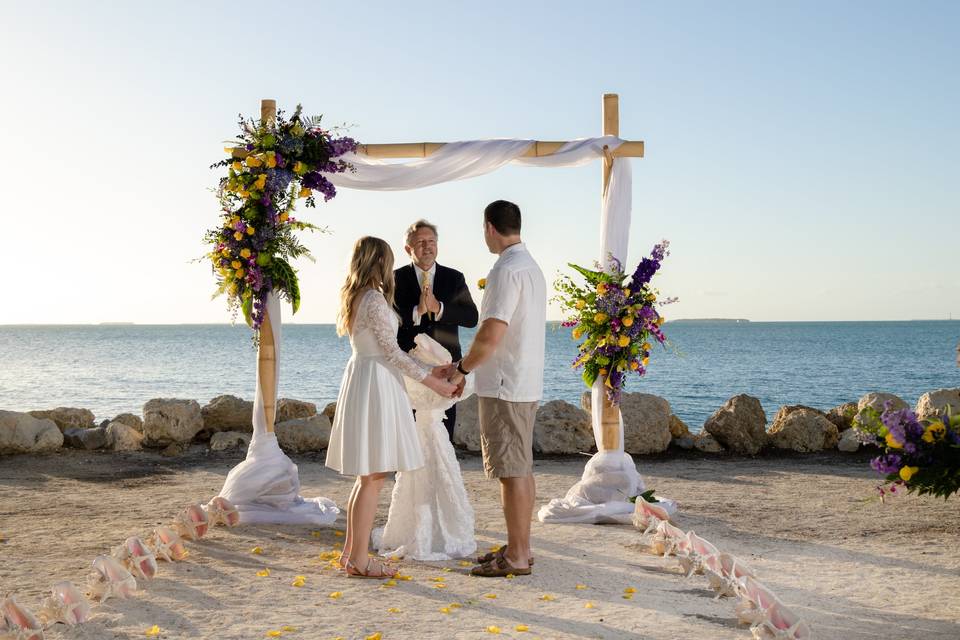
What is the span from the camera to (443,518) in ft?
19.1

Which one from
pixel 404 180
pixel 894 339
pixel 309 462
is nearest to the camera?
pixel 404 180

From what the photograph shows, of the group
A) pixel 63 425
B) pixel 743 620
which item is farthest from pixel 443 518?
pixel 63 425

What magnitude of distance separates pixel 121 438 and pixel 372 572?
6633mm

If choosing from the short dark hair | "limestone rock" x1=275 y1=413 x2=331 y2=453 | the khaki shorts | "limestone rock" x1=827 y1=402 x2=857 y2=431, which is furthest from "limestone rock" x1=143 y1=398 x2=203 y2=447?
"limestone rock" x1=827 y1=402 x2=857 y2=431

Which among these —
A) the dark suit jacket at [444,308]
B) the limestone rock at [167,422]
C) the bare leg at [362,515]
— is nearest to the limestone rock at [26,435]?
the limestone rock at [167,422]

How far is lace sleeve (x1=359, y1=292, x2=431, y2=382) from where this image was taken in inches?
199

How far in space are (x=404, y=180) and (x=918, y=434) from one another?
176 inches

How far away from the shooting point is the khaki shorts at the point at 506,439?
5.17 meters

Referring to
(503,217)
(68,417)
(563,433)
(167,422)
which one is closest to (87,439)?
(167,422)

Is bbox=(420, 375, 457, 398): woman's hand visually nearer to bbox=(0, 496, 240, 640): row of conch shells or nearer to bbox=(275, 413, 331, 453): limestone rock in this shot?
bbox=(0, 496, 240, 640): row of conch shells

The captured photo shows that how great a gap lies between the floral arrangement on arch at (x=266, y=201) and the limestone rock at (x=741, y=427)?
5.79 metres

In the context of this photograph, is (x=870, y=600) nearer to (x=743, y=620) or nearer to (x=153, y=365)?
(x=743, y=620)

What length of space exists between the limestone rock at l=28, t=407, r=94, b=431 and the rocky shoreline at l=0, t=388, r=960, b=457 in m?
0.66

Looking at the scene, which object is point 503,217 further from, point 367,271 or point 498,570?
point 498,570
